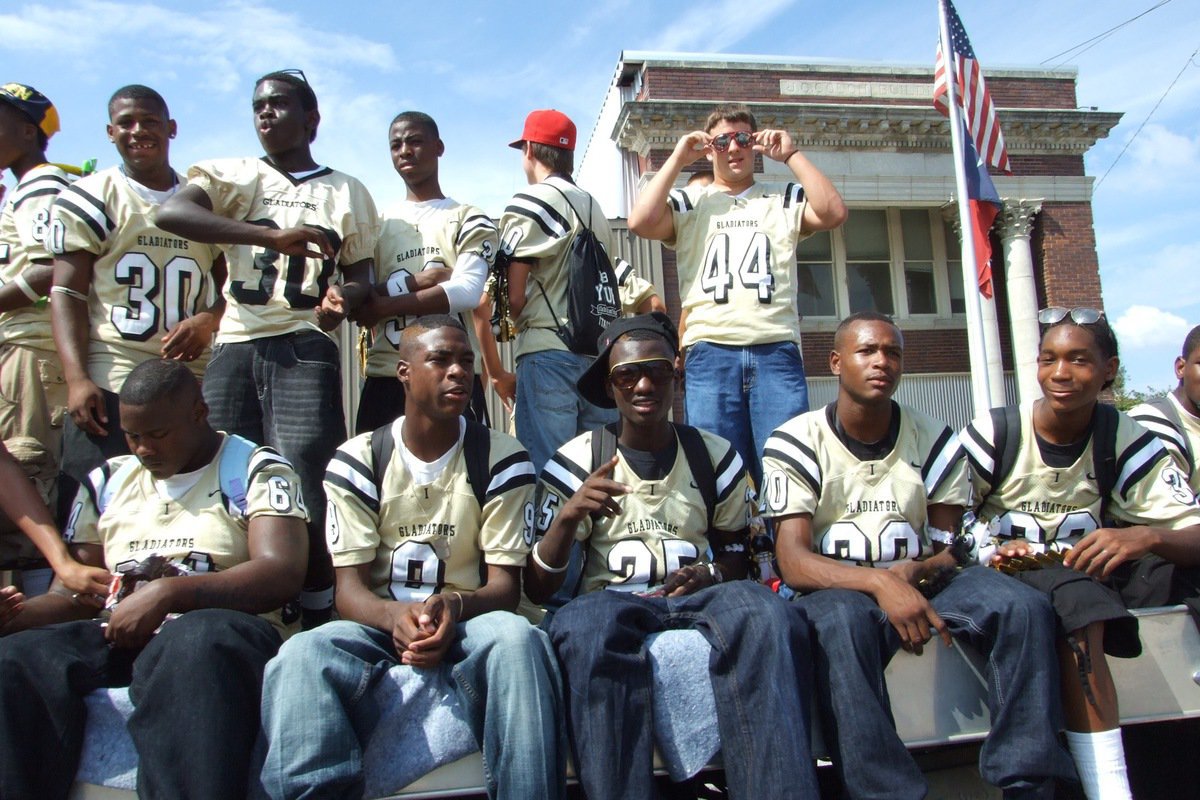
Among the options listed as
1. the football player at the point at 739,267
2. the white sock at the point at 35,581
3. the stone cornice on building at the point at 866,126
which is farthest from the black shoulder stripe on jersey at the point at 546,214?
the stone cornice on building at the point at 866,126

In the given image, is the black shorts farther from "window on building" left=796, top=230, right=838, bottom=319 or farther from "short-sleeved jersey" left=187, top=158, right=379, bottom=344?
"window on building" left=796, top=230, right=838, bottom=319

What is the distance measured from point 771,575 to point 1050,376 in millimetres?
1332

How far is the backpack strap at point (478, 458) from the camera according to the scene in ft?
11.4

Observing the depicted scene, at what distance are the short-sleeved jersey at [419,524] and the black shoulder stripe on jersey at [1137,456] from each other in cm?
232

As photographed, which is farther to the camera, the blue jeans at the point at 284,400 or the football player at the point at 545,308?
the football player at the point at 545,308

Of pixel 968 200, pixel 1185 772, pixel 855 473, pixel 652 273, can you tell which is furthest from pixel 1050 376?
pixel 652 273

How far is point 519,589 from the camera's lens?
3.42 m

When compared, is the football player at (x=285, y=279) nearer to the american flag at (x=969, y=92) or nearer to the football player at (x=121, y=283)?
the football player at (x=121, y=283)

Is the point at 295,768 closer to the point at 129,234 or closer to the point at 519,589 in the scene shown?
the point at 519,589

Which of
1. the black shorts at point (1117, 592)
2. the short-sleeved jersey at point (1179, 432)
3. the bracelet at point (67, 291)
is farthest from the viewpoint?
the short-sleeved jersey at point (1179, 432)

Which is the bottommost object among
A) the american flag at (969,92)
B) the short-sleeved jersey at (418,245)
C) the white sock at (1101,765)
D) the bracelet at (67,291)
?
the white sock at (1101,765)

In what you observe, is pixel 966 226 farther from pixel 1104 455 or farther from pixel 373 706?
pixel 373 706

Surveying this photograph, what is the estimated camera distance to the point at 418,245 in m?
4.64

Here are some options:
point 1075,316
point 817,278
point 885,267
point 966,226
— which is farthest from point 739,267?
point 885,267
